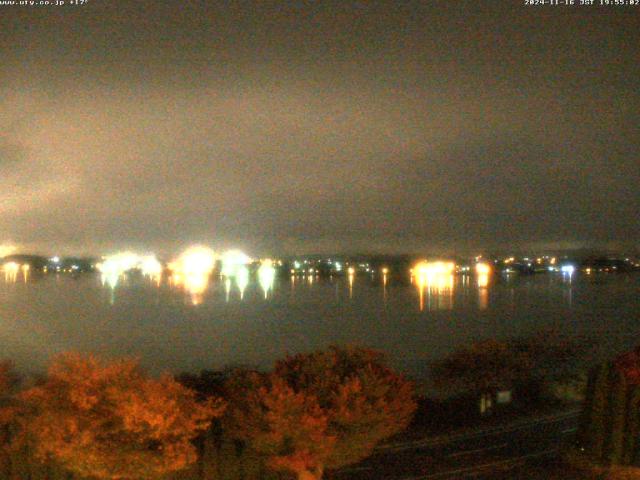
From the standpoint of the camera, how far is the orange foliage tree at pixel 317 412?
29.8 ft

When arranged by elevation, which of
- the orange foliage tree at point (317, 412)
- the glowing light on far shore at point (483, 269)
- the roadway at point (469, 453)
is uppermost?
the glowing light on far shore at point (483, 269)

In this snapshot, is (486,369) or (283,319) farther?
(283,319)

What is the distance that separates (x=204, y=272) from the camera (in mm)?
109875

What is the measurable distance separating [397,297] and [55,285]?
36137mm

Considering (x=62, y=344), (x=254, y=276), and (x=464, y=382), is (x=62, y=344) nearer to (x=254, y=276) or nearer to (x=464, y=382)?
(x=464, y=382)

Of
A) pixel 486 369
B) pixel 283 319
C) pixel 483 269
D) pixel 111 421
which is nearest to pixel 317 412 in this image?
pixel 111 421

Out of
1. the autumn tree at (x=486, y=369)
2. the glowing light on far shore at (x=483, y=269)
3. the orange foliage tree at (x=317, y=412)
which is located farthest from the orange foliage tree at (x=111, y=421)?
the glowing light on far shore at (x=483, y=269)

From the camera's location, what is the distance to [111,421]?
8922mm

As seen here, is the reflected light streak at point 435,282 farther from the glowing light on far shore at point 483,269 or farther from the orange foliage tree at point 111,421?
the orange foliage tree at point 111,421

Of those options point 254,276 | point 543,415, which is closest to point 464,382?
point 543,415

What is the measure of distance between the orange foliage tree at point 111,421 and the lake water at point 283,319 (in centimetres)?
2352

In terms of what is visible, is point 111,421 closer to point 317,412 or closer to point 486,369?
point 317,412

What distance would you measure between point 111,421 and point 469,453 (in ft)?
24.9

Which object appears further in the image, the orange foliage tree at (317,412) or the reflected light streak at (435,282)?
the reflected light streak at (435,282)
